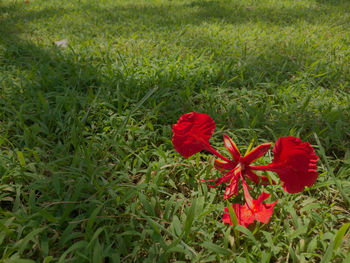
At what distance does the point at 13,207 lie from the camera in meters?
1.02

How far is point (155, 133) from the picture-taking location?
56.2 inches

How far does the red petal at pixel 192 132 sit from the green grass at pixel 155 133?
17 centimetres

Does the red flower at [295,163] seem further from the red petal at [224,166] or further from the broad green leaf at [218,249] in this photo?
the broad green leaf at [218,249]

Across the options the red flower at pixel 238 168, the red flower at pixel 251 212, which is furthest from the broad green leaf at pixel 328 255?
the red flower at pixel 238 168

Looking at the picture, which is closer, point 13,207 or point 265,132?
point 13,207

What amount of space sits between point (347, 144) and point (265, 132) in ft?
1.41

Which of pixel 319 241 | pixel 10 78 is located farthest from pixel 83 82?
pixel 319 241

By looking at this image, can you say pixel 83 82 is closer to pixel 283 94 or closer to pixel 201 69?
pixel 201 69

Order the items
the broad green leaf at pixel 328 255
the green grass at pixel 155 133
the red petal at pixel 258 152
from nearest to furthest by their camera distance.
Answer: the broad green leaf at pixel 328 255, the green grass at pixel 155 133, the red petal at pixel 258 152

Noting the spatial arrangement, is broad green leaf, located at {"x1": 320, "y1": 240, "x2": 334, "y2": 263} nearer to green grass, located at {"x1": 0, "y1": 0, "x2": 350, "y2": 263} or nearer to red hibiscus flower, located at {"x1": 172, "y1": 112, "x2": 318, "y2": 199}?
green grass, located at {"x1": 0, "y1": 0, "x2": 350, "y2": 263}

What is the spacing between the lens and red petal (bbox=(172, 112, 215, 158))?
1.01 m

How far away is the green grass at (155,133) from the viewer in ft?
3.00

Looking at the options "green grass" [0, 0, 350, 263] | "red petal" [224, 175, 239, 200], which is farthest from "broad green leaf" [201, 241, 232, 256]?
"red petal" [224, 175, 239, 200]

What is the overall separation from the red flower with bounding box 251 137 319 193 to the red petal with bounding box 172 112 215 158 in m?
0.27
